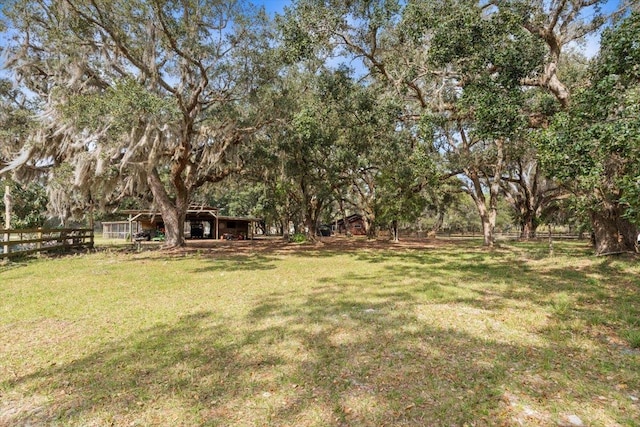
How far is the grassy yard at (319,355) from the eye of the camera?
2.50 m

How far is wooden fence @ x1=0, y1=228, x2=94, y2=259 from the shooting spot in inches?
437

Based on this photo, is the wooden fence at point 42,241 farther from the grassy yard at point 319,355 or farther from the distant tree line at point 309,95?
the grassy yard at point 319,355

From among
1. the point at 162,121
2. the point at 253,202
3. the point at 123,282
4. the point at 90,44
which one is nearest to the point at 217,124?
the point at 162,121

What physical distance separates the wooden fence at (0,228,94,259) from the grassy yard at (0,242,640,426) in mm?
5465

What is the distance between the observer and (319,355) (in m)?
3.51

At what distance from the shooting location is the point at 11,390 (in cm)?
280

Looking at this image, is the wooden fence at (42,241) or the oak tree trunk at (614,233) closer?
the oak tree trunk at (614,233)

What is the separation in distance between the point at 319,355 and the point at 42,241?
44.7ft

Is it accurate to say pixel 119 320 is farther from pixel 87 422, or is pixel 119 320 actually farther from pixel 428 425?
pixel 428 425

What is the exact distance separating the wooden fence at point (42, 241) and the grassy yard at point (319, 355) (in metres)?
5.47

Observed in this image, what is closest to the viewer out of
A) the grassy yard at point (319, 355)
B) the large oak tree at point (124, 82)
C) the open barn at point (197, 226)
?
the grassy yard at point (319, 355)

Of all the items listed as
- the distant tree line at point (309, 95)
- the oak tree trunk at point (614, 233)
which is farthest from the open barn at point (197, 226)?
the oak tree trunk at point (614, 233)

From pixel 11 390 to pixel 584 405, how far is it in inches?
180

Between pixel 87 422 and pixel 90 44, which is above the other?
pixel 90 44
